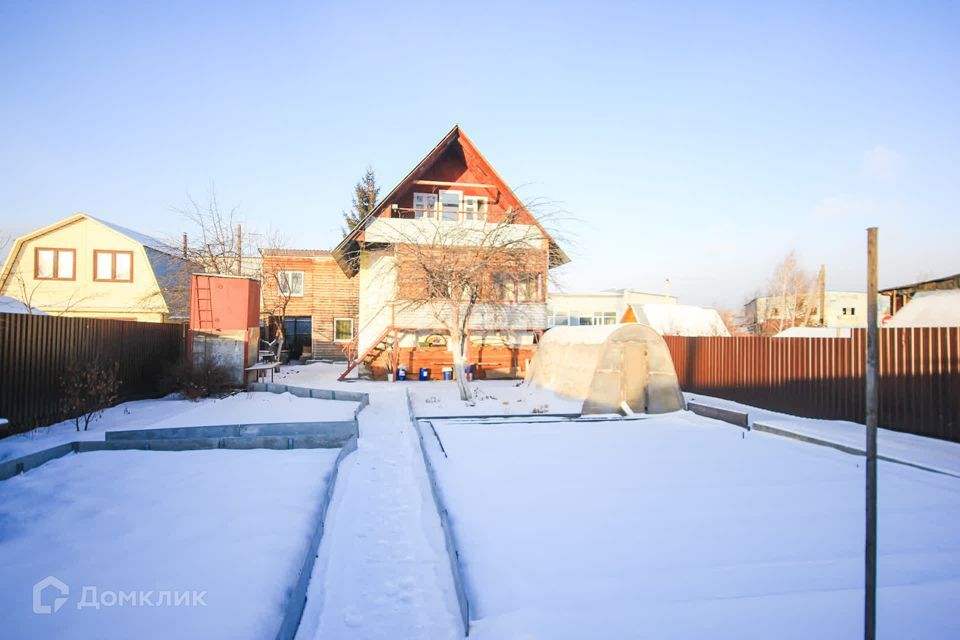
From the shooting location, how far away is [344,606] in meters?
3.74

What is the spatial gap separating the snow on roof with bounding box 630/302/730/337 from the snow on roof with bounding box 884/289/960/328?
53.0 ft

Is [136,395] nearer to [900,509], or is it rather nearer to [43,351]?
[43,351]

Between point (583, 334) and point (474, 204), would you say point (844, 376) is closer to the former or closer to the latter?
point (583, 334)

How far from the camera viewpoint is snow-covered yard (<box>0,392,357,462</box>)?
8.71 m

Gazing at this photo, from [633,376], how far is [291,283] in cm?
2197

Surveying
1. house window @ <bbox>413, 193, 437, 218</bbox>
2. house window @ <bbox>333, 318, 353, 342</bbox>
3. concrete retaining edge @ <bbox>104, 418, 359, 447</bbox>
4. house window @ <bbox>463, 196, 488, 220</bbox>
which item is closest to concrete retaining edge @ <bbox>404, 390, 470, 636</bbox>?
concrete retaining edge @ <bbox>104, 418, 359, 447</bbox>

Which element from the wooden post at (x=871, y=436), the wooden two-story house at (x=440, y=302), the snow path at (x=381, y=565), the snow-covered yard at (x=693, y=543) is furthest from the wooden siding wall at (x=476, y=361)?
the wooden post at (x=871, y=436)

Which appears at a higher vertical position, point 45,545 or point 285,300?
point 285,300

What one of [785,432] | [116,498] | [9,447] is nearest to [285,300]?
[9,447]

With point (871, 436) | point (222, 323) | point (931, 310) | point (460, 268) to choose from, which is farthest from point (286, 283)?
point (931, 310)

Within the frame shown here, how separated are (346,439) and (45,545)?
439 cm

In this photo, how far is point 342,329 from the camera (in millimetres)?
28547

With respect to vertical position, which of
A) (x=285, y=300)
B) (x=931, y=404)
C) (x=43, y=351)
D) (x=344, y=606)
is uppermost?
(x=285, y=300)

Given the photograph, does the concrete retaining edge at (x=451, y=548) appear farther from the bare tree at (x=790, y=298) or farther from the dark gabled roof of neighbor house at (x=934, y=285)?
the bare tree at (x=790, y=298)
